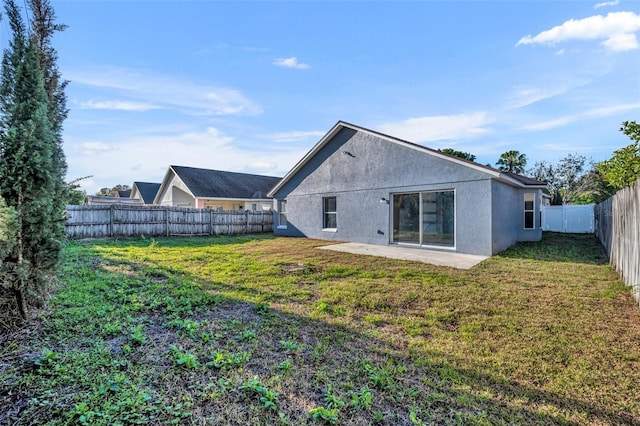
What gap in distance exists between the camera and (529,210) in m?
13.0

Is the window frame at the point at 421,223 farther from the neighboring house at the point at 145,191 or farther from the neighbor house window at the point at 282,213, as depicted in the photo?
the neighboring house at the point at 145,191

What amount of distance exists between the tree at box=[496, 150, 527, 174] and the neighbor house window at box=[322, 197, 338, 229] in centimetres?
2090

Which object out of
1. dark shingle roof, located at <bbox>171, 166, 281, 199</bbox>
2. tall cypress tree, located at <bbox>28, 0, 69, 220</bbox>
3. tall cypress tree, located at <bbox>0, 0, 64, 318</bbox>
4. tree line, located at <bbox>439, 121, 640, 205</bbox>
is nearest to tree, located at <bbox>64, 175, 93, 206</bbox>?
tall cypress tree, located at <bbox>28, 0, 69, 220</bbox>

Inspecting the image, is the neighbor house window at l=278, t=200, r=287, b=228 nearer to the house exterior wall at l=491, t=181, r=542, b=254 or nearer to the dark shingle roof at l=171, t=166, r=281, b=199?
the dark shingle roof at l=171, t=166, r=281, b=199

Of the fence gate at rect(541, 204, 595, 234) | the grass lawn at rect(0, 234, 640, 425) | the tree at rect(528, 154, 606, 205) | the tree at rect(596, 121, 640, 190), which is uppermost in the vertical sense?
the tree at rect(528, 154, 606, 205)

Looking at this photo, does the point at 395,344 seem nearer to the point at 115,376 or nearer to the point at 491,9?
the point at 115,376

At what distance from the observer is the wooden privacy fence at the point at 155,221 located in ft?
43.5

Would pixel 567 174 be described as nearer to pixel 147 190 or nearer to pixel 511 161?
pixel 511 161

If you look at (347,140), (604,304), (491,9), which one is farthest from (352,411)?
(347,140)

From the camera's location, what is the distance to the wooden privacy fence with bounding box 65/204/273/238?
13.3 m

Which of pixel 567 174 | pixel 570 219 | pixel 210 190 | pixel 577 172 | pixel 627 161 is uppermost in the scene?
pixel 577 172

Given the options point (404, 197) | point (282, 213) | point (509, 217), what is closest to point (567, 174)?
point (509, 217)

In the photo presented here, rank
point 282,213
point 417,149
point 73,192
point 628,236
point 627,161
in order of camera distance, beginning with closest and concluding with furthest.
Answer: point 73,192 → point 628,236 → point 627,161 → point 417,149 → point 282,213

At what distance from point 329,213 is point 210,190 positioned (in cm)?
1256
